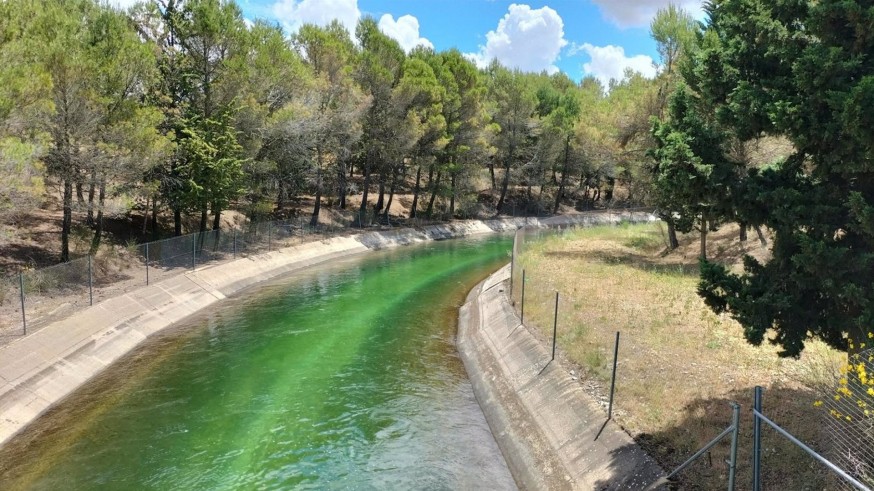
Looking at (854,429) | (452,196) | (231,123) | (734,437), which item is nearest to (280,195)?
(231,123)

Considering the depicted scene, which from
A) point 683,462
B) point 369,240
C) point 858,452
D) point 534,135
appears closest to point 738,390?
point 683,462

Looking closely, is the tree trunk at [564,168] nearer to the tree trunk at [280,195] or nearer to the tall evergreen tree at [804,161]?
the tree trunk at [280,195]

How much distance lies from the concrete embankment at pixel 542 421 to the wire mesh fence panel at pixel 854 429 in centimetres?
270

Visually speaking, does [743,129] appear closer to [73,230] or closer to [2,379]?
[2,379]

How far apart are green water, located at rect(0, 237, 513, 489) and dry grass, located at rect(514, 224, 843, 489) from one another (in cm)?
344

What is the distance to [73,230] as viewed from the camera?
27.6 meters

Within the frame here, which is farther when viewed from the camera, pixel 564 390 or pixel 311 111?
pixel 311 111

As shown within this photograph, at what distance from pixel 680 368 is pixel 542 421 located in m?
3.69

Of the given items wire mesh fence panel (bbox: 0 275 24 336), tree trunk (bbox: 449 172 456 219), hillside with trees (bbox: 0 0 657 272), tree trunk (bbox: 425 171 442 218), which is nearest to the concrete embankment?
wire mesh fence panel (bbox: 0 275 24 336)

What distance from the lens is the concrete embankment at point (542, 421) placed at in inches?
409

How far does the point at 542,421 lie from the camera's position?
43.2 feet

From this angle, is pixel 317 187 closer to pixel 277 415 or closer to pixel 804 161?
pixel 277 415

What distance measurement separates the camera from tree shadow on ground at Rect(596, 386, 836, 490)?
8523mm

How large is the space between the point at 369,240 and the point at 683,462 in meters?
37.0
